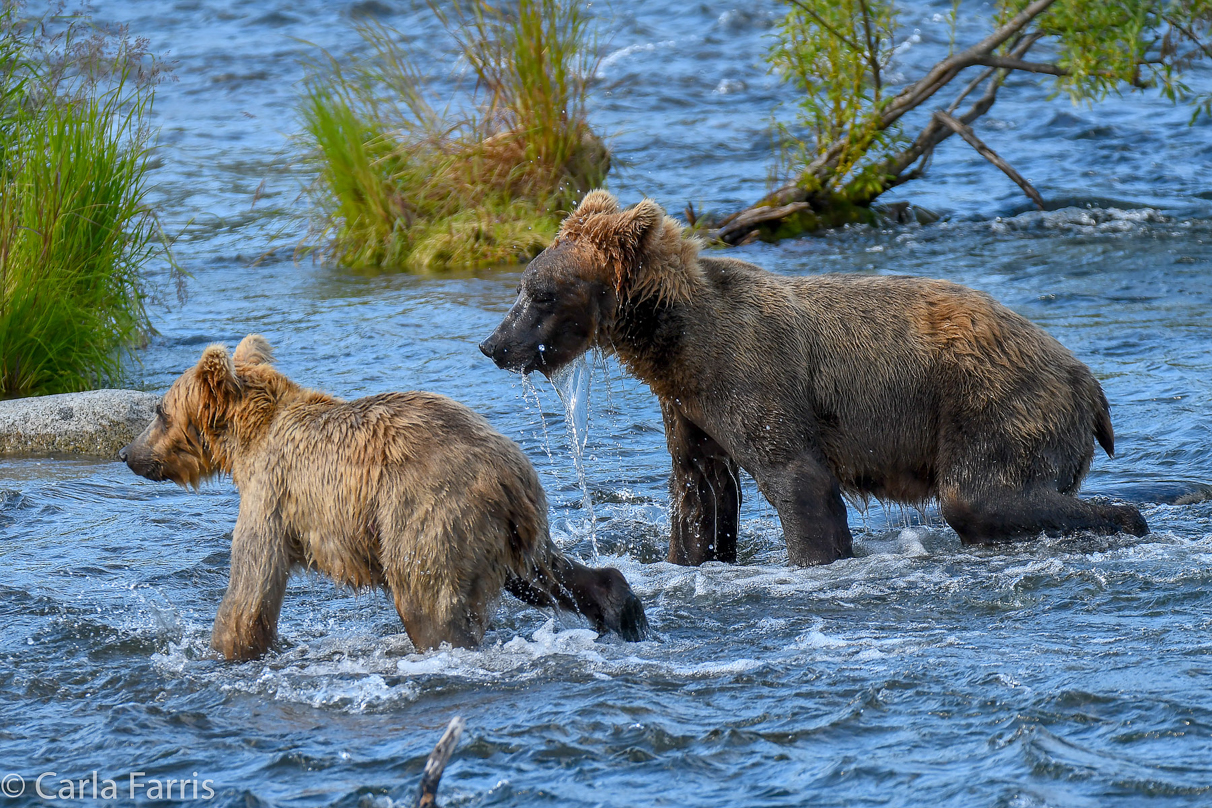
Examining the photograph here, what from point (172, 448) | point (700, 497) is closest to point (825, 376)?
point (700, 497)

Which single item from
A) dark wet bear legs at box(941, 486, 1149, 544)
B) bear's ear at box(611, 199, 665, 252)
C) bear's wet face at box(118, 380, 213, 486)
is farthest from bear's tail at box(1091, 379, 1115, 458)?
bear's wet face at box(118, 380, 213, 486)

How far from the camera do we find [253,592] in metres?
5.45

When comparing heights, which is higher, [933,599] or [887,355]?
[887,355]

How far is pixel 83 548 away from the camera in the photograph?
23.8 feet

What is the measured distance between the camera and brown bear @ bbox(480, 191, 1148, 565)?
643 centimetres

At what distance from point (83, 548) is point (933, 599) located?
417 centimetres

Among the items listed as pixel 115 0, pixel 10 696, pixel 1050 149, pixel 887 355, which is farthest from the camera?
pixel 115 0

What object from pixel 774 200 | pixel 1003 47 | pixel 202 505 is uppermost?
pixel 1003 47

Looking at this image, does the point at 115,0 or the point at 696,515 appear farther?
the point at 115,0

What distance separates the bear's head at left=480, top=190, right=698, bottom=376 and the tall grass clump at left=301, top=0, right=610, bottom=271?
7.14 meters

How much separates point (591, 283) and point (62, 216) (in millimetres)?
4405

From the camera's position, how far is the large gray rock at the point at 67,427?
8.85m

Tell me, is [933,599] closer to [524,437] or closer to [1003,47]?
[524,437]

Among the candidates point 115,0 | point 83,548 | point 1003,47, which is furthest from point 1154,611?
point 115,0
